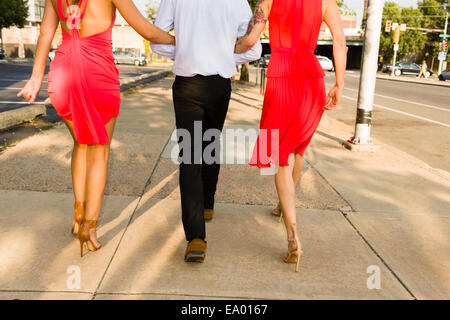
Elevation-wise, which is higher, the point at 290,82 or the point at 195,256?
the point at 290,82

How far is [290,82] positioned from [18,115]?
5759 mm

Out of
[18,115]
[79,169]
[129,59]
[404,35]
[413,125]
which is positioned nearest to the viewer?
[79,169]

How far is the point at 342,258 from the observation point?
295 centimetres

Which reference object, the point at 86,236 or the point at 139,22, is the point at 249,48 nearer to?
the point at 139,22

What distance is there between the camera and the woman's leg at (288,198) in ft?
9.23

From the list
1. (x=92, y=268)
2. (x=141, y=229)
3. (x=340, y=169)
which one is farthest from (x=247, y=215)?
(x=340, y=169)

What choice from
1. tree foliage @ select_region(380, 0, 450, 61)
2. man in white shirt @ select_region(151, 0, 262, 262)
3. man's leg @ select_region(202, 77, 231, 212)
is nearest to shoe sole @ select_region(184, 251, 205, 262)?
man in white shirt @ select_region(151, 0, 262, 262)

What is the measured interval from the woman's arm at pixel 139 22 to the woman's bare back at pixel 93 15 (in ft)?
0.24

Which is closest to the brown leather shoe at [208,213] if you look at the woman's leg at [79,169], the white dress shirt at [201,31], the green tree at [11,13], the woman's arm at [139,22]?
the woman's leg at [79,169]

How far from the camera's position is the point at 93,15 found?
2602mm

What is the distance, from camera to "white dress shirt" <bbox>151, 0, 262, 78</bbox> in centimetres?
268

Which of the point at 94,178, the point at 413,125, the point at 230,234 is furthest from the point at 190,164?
the point at 413,125

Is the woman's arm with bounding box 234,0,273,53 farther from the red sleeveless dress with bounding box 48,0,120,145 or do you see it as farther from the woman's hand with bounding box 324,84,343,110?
the red sleeveless dress with bounding box 48,0,120,145

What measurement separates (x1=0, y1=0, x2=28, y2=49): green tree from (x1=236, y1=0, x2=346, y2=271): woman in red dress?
149 ft
